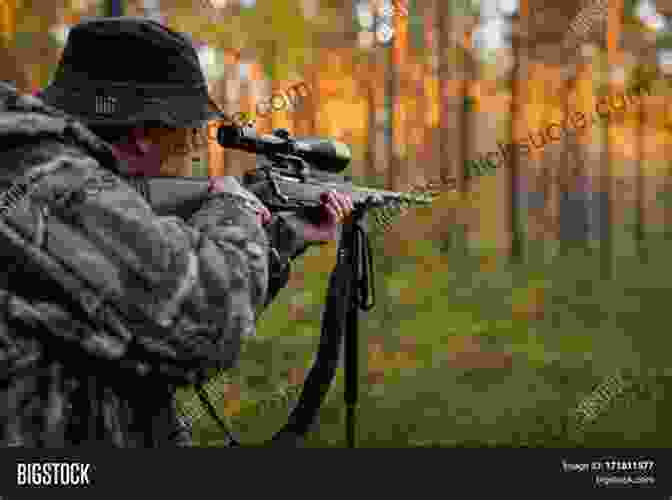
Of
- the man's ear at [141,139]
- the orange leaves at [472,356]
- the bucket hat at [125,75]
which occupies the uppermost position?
the bucket hat at [125,75]

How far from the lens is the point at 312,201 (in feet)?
9.21

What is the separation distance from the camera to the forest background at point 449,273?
7078mm

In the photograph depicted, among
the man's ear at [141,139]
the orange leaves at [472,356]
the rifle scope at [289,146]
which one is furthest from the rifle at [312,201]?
the orange leaves at [472,356]

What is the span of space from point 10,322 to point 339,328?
1864 millimetres

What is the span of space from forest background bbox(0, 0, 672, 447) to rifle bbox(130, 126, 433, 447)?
1.22 ft

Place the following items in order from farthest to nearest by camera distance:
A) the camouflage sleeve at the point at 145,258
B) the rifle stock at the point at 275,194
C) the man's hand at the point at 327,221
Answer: the man's hand at the point at 327,221 < the rifle stock at the point at 275,194 < the camouflage sleeve at the point at 145,258

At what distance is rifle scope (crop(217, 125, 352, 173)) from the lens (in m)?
2.69

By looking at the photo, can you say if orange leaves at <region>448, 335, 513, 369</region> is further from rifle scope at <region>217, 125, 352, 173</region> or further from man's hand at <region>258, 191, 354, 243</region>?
man's hand at <region>258, 191, 354, 243</region>

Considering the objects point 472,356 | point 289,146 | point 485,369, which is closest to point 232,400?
point 485,369

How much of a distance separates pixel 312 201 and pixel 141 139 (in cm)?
86

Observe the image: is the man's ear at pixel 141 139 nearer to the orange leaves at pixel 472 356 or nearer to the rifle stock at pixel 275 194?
the rifle stock at pixel 275 194

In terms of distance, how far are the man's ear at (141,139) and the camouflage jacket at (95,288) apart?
22 centimetres

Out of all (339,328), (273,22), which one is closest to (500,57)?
(273,22)

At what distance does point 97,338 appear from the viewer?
1634 mm
